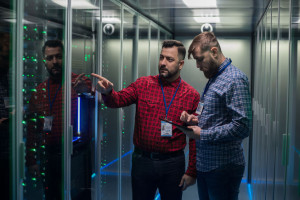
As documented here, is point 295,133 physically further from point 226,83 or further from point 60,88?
point 60,88

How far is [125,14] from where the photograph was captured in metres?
3.56

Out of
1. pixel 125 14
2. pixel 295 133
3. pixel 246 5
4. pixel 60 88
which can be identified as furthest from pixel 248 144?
pixel 60 88

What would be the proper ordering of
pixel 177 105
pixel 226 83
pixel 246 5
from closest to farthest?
pixel 226 83 → pixel 177 105 → pixel 246 5

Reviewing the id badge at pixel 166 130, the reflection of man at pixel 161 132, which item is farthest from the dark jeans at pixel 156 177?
the id badge at pixel 166 130

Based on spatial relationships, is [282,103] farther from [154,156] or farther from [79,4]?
[79,4]

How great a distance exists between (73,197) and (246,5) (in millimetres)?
2917

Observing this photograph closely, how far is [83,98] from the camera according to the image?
8.65 feet

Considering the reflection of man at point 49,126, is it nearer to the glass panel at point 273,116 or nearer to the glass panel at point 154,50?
the glass panel at point 273,116

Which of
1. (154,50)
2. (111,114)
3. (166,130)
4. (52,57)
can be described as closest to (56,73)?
(52,57)

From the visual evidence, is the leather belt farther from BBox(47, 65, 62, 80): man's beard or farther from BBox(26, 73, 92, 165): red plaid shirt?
BBox(47, 65, 62, 80): man's beard

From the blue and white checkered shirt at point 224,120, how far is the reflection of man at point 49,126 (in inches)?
36.1

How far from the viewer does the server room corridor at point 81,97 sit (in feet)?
5.84

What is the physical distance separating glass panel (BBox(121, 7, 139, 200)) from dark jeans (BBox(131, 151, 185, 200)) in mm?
998

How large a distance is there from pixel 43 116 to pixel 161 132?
0.97m
